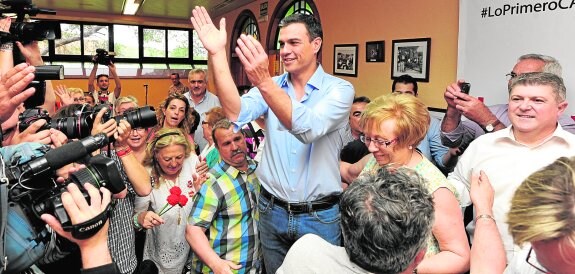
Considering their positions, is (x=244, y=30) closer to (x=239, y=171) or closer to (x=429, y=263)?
(x=239, y=171)

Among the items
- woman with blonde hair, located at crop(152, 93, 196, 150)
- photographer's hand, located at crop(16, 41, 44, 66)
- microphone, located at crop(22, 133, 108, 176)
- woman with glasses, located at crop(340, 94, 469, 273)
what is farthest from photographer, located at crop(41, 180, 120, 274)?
woman with blonde hair, located at crop(152, 93, 196, 150)

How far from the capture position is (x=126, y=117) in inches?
68.7

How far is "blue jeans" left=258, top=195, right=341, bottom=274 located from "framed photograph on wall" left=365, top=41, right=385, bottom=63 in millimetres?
2937

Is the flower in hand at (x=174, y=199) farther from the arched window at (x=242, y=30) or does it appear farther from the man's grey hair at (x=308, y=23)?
the arched window at (x=242, y=30)

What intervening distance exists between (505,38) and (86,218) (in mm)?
2938

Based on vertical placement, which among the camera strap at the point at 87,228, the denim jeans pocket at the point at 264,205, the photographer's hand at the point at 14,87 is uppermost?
the photographer's hand at the point at 14,87

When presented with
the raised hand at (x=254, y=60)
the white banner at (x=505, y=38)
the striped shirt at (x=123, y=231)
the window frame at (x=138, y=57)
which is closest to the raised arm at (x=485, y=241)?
the raised hand at (x=254, y=60)

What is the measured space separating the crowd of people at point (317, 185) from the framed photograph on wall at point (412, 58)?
1489mm

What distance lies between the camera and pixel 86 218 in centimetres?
95

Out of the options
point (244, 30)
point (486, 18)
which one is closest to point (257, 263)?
point (486, 18)

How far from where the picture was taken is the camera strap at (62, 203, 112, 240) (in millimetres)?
936

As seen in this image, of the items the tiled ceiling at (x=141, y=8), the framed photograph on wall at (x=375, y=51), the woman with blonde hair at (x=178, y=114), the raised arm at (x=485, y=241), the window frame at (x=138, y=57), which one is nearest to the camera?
the raised arm at (x=485, y=241)

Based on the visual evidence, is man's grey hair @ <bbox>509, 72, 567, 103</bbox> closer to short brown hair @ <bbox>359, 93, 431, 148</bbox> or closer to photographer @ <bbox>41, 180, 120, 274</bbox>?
short brown hair @ <bbox>359, 93, 431, 148</bbox>

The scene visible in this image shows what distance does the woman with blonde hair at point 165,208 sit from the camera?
2.16m
